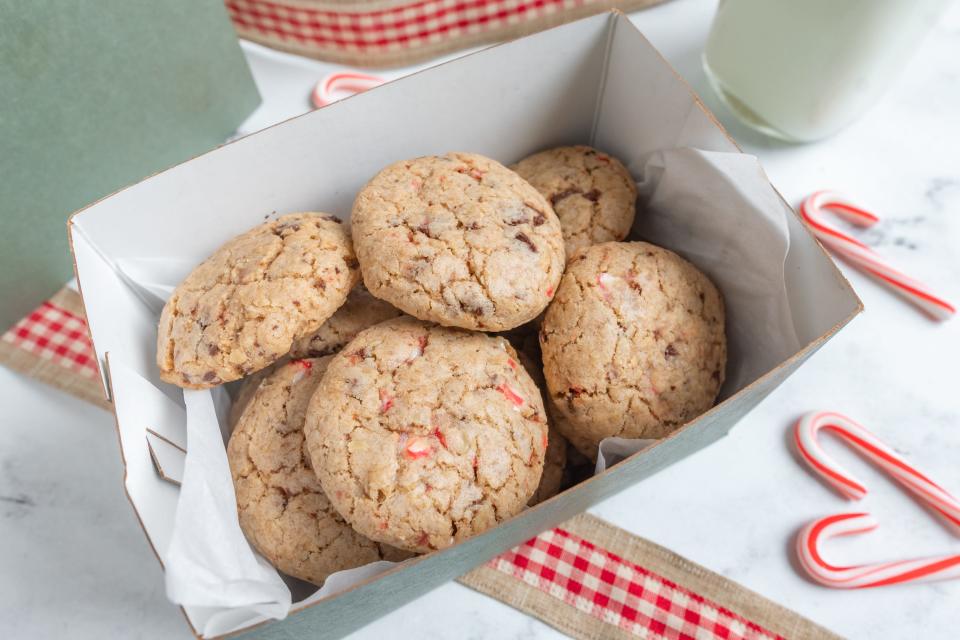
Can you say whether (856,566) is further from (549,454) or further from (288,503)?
(288,503)

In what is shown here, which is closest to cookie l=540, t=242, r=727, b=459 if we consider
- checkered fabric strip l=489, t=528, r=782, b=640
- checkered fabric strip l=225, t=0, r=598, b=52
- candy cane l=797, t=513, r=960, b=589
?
checkered fabric strip l=489, t=528, r=782, b=640

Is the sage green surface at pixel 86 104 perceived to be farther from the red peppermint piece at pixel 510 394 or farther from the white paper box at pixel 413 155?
the red peppermint piece at pixel 510 394

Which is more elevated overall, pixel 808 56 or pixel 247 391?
pixel 808 56

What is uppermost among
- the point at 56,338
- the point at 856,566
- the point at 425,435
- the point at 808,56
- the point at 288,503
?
the point at 808,56

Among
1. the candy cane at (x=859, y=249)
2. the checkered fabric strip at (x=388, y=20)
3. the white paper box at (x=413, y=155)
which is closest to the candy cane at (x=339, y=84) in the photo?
the checkered fabric strip at (x=388, y=20)

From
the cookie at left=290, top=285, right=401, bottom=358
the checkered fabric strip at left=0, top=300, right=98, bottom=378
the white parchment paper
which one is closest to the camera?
the white parchment paper

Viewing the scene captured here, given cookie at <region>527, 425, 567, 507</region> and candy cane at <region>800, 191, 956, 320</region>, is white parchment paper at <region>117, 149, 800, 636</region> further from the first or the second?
candy cane at <region>800, 191, 956, 320</region>

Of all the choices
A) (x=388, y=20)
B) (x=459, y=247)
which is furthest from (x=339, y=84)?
(x=459, y=247)
